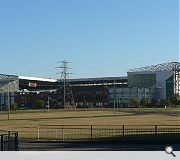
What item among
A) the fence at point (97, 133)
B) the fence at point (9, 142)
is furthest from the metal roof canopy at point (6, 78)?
the fence at point (97, 133)

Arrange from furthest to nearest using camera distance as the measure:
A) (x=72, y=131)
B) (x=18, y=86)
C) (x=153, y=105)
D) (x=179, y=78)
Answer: (x=153, y=105)
(x=72, y=131)
(x=179, y=78)
(x=18, y=86)

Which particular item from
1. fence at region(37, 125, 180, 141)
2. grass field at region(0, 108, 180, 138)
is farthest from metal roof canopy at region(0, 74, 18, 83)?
grass field at region(0, 108, 180, 138)

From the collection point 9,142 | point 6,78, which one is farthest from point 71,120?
point 6,78

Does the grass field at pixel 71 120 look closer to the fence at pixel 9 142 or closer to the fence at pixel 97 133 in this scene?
the fence at pixel 97 133

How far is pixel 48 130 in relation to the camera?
81.0 ft

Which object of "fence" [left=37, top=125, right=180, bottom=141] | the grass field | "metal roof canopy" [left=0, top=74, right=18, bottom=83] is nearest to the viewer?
"metal roof canopy" [left=0, top=74, right=18, bottom=83]

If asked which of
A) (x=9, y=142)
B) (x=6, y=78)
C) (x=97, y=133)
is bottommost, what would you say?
(x=97, y=133)

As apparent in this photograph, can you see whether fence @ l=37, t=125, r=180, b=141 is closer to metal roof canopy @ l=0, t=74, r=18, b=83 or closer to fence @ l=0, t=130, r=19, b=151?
fence @ l=0, t=130, r=19, b=151

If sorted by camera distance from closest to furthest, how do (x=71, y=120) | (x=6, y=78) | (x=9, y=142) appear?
(x=6, y=78), (x=9, y=142), (x=71, y=120)

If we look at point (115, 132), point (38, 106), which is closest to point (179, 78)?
point (115, 132)

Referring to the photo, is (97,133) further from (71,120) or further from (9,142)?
(9,142)

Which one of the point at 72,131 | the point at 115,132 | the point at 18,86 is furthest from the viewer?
the point at 72,131
